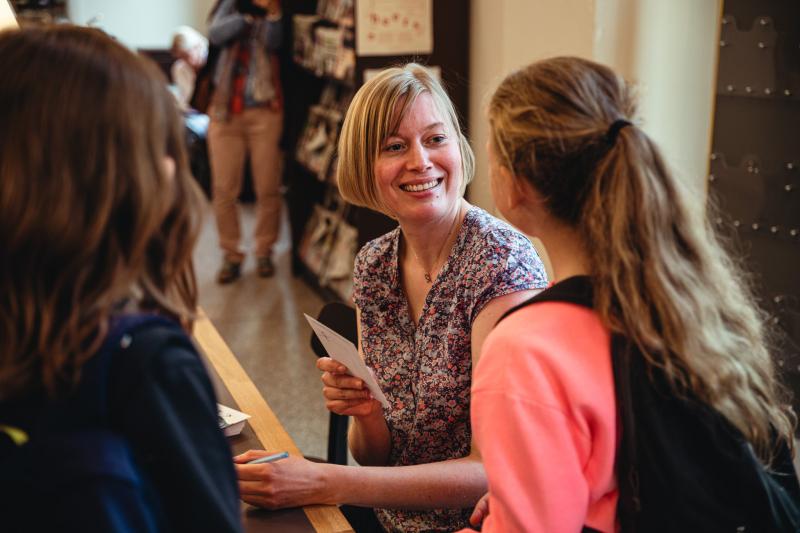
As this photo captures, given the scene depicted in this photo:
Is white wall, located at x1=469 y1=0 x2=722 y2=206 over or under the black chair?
over

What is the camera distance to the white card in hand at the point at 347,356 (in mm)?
1519

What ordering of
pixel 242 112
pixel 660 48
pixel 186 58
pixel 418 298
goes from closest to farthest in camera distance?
pixel 418 298 → pixel 660 48 → pixel 242 112 → pixel 186 58

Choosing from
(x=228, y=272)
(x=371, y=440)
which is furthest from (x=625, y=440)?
(x=228, y=272)

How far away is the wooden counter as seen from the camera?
141 centimetres

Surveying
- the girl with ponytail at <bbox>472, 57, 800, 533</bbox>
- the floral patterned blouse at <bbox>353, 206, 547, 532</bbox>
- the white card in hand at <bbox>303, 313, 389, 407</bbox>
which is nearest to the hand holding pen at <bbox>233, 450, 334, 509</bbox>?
→ the white card in hand at <bbox>303, 313, 389, 407</bbox>

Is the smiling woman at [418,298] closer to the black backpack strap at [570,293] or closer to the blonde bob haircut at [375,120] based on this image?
the blonde bob haircut at [375,120]

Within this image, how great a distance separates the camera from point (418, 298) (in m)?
1.81

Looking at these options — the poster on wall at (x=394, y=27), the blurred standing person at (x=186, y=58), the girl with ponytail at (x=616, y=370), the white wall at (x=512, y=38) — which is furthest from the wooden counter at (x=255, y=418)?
the blurred standing person at (x=186, y=58)

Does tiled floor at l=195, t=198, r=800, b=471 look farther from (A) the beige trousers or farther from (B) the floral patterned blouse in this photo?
(B) the floral patterned blouse

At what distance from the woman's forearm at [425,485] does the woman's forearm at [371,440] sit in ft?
0.55

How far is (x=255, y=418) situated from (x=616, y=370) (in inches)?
33.4

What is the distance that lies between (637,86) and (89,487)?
0.82 m

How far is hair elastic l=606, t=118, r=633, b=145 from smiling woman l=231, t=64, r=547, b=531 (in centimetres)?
55

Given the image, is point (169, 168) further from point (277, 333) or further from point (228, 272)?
point (228, 272)
